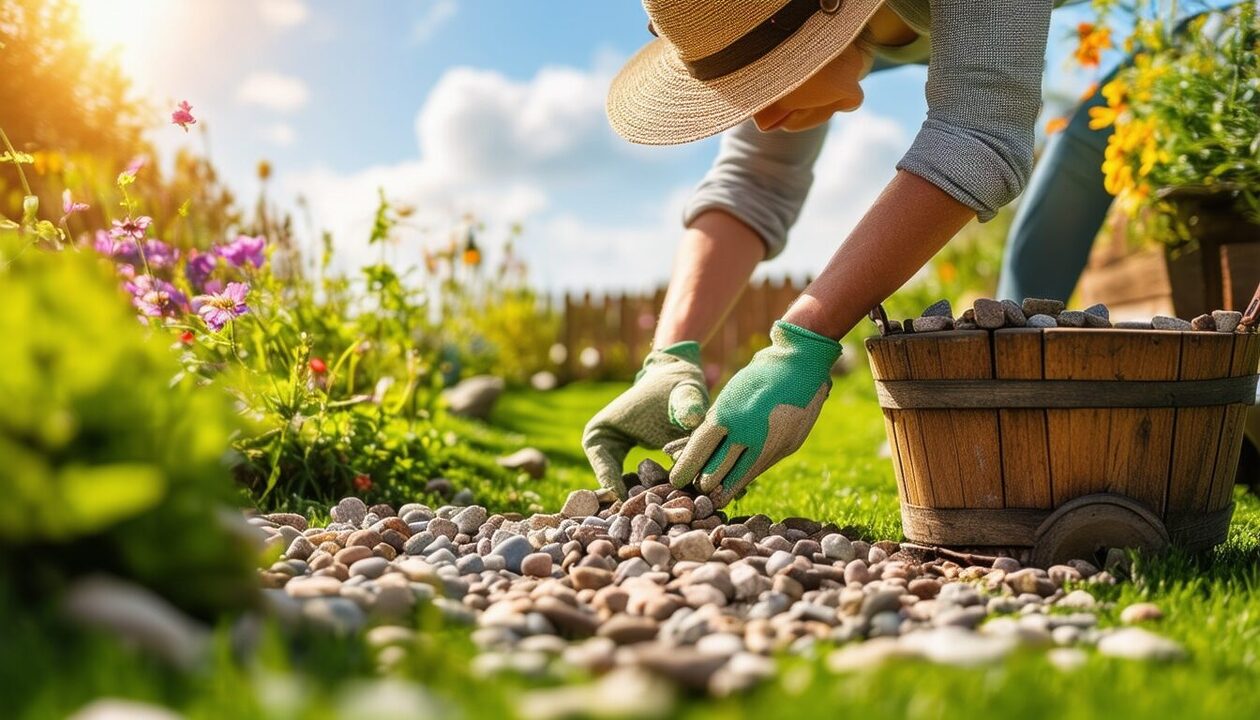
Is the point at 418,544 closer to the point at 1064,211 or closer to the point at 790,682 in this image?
the point at 790,682

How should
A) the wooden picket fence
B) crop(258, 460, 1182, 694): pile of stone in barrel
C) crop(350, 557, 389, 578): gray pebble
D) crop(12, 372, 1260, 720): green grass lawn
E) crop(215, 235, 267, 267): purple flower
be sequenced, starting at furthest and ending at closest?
1. the wooden picket fence
2. crop(215, 235, 267, 267): purple flower
3. crop(350, 557, 389, 578): gray pebble
4. crop(258, 460, 1182, 694): pile of stone in barrel
5. crop(12, 372, 1260, 720): green grass lawn

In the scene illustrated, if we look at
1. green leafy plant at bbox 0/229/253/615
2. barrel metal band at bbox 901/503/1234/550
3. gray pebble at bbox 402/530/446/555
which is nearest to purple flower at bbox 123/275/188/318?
gray pebble at bbox 402/530/446/555

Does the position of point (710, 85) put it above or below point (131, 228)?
above

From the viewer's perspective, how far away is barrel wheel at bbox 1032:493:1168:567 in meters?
1.95

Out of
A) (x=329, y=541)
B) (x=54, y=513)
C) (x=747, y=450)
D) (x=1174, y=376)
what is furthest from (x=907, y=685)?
(x=329, y=541)

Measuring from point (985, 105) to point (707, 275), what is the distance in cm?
93

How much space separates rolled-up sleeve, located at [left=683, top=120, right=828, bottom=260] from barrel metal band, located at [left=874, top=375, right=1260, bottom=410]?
3.15ft

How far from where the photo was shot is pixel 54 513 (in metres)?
1.03

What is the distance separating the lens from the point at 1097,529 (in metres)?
1.95

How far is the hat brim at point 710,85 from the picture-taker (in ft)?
7.24

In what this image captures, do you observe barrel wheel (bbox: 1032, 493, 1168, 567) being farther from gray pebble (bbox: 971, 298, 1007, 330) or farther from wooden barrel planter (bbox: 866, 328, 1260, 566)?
gray pebble (bbox: 971, 298, 1007, 330)

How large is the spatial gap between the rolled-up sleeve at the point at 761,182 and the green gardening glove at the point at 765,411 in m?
0.77

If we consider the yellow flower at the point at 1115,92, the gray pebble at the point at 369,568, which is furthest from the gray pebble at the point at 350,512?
the yellow flower at the point at 1115,92

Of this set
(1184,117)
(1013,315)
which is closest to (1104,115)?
(1184,117)
